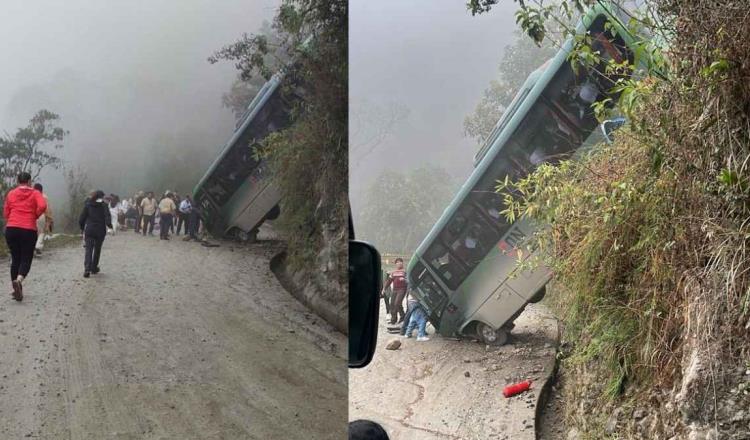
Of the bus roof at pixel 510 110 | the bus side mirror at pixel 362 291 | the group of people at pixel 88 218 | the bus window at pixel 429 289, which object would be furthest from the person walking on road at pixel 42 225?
the bus window at pixel 429 289

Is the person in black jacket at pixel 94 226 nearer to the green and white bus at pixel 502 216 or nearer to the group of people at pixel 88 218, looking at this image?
the group of people at pixel 88 218

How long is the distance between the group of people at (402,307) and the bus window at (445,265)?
201 millimetres

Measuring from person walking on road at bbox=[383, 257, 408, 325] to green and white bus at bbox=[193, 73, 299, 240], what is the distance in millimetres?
3263

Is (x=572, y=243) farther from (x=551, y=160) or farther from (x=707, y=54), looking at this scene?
(x=707, y=54)

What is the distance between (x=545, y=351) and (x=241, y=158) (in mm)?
3380

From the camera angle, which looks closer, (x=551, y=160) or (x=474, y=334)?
(x=551, y=160)

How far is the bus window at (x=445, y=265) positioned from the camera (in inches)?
144

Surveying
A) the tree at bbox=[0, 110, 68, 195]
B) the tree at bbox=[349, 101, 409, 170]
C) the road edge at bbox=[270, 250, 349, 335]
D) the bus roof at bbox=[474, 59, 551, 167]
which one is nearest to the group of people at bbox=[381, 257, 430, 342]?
the tree at bbox=[349, 101, 409, 170]

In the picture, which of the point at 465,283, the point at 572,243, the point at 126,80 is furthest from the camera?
the point at 465,283

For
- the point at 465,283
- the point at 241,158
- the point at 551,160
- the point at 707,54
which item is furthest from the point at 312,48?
the point at 465,283

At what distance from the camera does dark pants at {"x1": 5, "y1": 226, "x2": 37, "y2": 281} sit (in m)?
0.39

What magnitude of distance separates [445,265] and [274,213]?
3263mm

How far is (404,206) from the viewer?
377 cm

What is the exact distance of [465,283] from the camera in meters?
3.69
